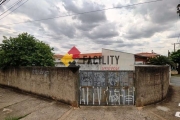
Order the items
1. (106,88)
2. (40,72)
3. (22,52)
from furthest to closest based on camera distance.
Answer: (22,52) → (40,72) → (106,88)

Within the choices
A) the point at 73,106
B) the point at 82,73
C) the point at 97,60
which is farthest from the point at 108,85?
the point at 97,60

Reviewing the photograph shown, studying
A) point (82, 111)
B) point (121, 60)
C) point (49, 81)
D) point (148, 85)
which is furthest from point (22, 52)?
point (121, 60)

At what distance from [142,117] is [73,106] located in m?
2.93

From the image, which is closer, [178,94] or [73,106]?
[73,106]

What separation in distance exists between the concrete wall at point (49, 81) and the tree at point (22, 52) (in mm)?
702

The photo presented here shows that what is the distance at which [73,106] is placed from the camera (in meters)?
6.87

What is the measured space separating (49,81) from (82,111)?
259 centimetres

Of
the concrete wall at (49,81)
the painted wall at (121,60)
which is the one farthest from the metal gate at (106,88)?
the painted wall at (121,60)

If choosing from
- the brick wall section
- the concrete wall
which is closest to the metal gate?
the brick wall section

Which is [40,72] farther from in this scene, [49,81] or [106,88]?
[106,88]

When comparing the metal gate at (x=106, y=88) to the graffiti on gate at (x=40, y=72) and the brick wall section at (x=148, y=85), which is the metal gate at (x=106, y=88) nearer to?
the brick wall section at (x=148, y=85)

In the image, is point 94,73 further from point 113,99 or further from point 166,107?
point 166,107

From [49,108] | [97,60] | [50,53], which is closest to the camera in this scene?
[49,108]

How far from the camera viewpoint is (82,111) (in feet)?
20.9
